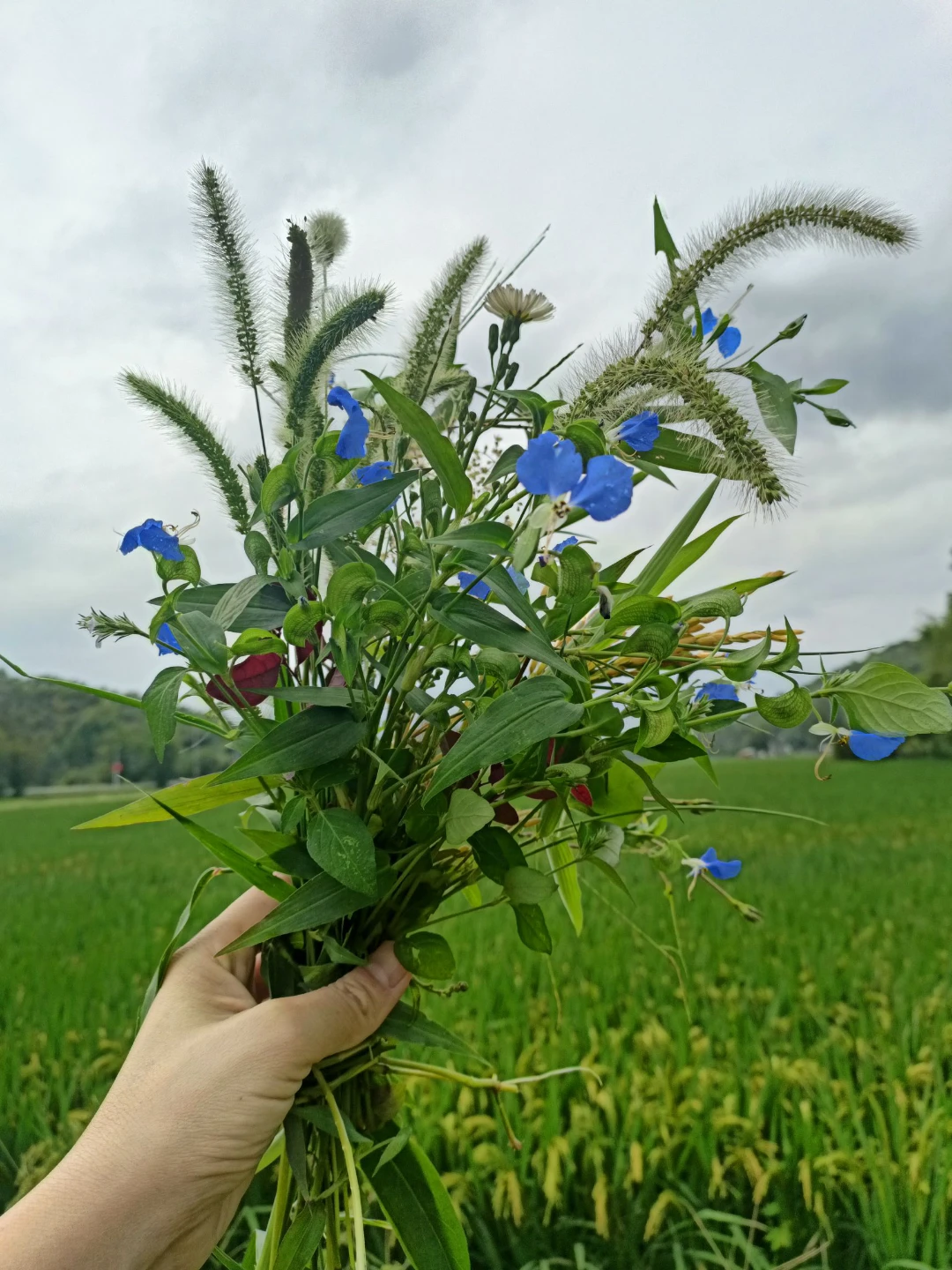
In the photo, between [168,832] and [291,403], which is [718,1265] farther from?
[168,832]

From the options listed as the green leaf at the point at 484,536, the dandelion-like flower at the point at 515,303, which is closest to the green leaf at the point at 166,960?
the green leaf at the point at 484,536

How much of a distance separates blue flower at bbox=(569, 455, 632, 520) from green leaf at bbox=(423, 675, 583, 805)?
0.11 meters

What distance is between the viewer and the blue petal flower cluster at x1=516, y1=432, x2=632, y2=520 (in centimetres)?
48

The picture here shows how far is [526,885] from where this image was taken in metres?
0.59

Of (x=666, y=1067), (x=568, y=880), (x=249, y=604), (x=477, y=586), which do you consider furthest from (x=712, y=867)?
(x=666, y=1067)

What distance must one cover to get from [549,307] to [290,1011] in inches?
20.0

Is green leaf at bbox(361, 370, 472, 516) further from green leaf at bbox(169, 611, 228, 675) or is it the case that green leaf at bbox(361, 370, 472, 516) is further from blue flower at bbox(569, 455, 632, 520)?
green leaf at bbox(169, 611, 228, 675)

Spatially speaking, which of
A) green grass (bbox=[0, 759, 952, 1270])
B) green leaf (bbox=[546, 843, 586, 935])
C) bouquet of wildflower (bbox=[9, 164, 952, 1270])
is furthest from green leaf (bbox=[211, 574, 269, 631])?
green grass (bbox=[0, 759, 952, 1270])

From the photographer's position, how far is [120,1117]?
0.63 metres

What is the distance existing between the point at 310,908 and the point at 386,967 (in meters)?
0.12

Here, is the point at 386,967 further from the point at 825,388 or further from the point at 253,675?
the point at 825,388

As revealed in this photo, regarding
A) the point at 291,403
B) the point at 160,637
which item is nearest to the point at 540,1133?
the point at 160,637

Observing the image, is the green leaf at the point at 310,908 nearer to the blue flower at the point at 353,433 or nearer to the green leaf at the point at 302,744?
the green leaf at the point at 302,744

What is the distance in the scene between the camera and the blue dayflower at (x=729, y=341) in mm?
650
